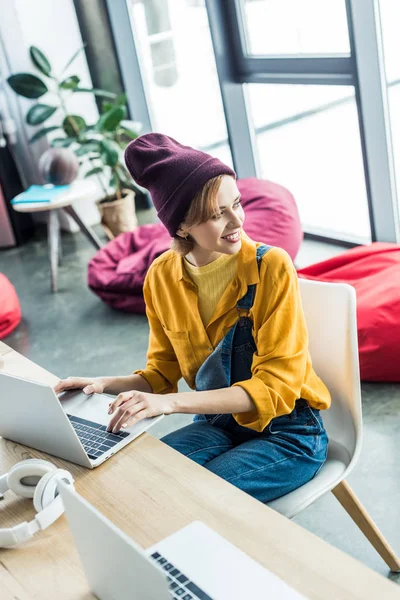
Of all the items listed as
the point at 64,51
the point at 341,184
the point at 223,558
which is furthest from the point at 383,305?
the point at 64,51

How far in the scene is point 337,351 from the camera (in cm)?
194

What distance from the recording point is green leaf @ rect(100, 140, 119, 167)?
15.9ft

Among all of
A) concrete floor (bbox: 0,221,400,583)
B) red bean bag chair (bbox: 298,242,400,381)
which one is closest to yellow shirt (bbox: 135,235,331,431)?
concrete floor (bbox: 0,221,400,583)

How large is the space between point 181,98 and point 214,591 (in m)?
4.79

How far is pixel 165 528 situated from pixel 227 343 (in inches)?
24.8

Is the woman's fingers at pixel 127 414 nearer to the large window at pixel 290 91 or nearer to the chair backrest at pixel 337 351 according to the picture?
the chair backrest at pixel 337 351

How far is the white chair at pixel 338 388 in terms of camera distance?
1858mm

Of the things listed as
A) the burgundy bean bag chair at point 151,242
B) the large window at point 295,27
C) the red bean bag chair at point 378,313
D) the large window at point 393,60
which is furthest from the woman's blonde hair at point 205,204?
the large window at point 295,27

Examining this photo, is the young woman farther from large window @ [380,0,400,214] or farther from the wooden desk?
large window @ [380,0,400,214]

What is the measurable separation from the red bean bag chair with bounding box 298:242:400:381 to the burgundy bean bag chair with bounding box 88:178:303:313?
1.74ft

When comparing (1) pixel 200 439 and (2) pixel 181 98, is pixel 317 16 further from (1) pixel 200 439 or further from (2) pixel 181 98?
(1) pixel 200 439

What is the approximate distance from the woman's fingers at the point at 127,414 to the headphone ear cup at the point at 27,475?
0.17 m

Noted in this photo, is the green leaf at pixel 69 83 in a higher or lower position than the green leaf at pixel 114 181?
higher

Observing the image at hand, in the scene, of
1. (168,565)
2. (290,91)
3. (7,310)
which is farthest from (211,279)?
(290,91)
